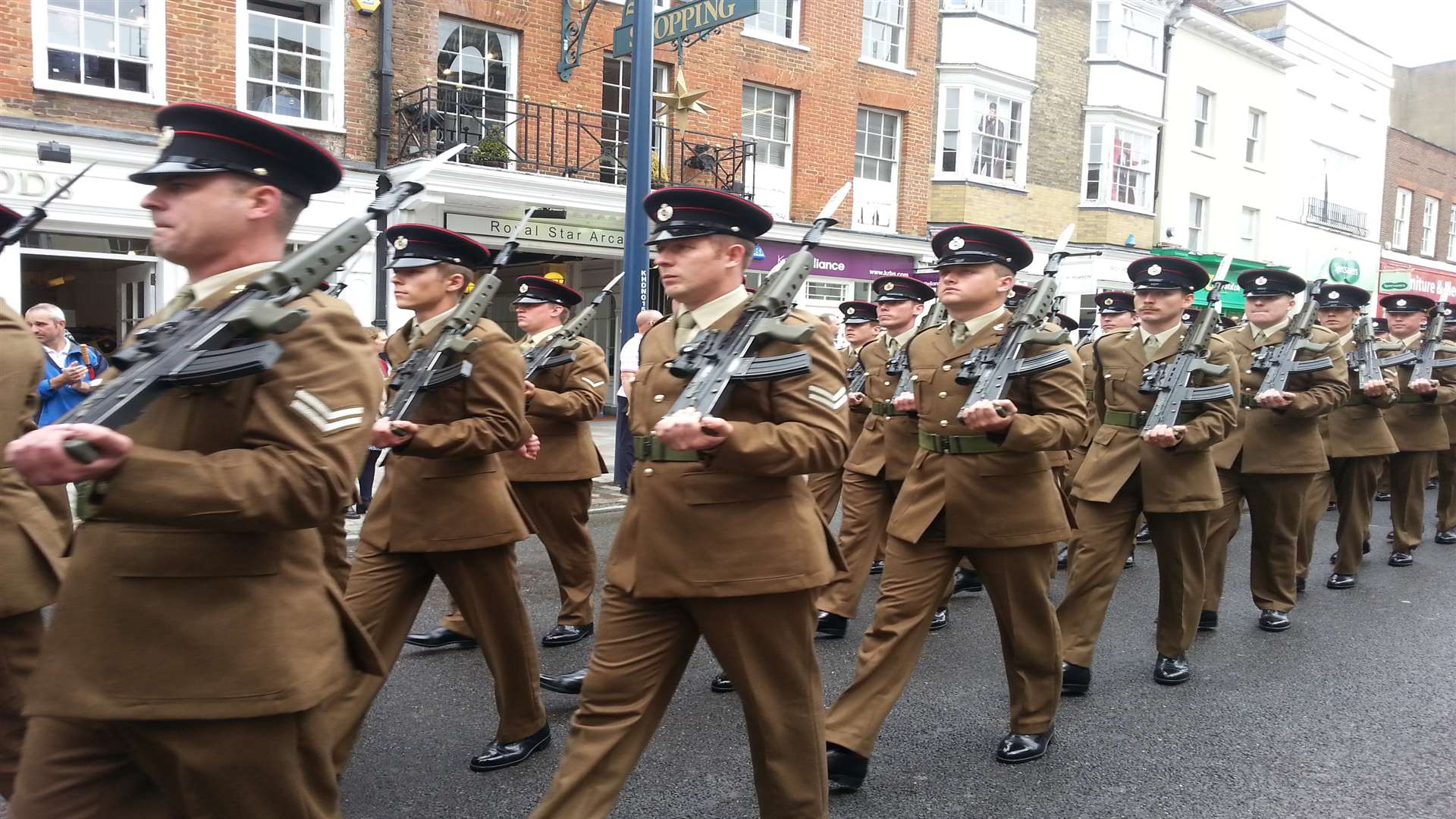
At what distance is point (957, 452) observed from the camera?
457cm

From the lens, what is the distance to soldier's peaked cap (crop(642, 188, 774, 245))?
11.0 feet

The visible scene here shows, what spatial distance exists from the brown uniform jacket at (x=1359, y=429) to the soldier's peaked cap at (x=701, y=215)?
6392mm

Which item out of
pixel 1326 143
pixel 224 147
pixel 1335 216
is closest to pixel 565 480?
pixel 224 147

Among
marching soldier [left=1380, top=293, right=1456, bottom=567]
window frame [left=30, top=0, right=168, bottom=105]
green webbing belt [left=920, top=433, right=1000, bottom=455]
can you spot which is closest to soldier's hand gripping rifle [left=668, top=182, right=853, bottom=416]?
green webbing belt [left=920, top=433, right=1000, bottom=455]

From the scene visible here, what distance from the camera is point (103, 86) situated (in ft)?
40.7

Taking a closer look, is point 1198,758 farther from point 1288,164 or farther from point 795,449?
point 1288,164

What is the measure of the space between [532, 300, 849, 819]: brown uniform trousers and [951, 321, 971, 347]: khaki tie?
1.48 meters

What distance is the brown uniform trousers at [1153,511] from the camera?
535cm

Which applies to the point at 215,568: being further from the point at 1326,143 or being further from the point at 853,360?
the point at 1326,143

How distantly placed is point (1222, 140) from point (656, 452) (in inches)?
1084

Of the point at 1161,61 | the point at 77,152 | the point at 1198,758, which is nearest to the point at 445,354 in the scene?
the point at 1198,758

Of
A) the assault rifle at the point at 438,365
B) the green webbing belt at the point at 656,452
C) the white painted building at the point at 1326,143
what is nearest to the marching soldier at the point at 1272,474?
the green webbing belt at the point at 656,452

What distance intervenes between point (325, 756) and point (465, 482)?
6.17 ft

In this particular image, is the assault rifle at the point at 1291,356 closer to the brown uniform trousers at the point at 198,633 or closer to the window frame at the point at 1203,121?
the brown uniform trousers at the point at 198,633
